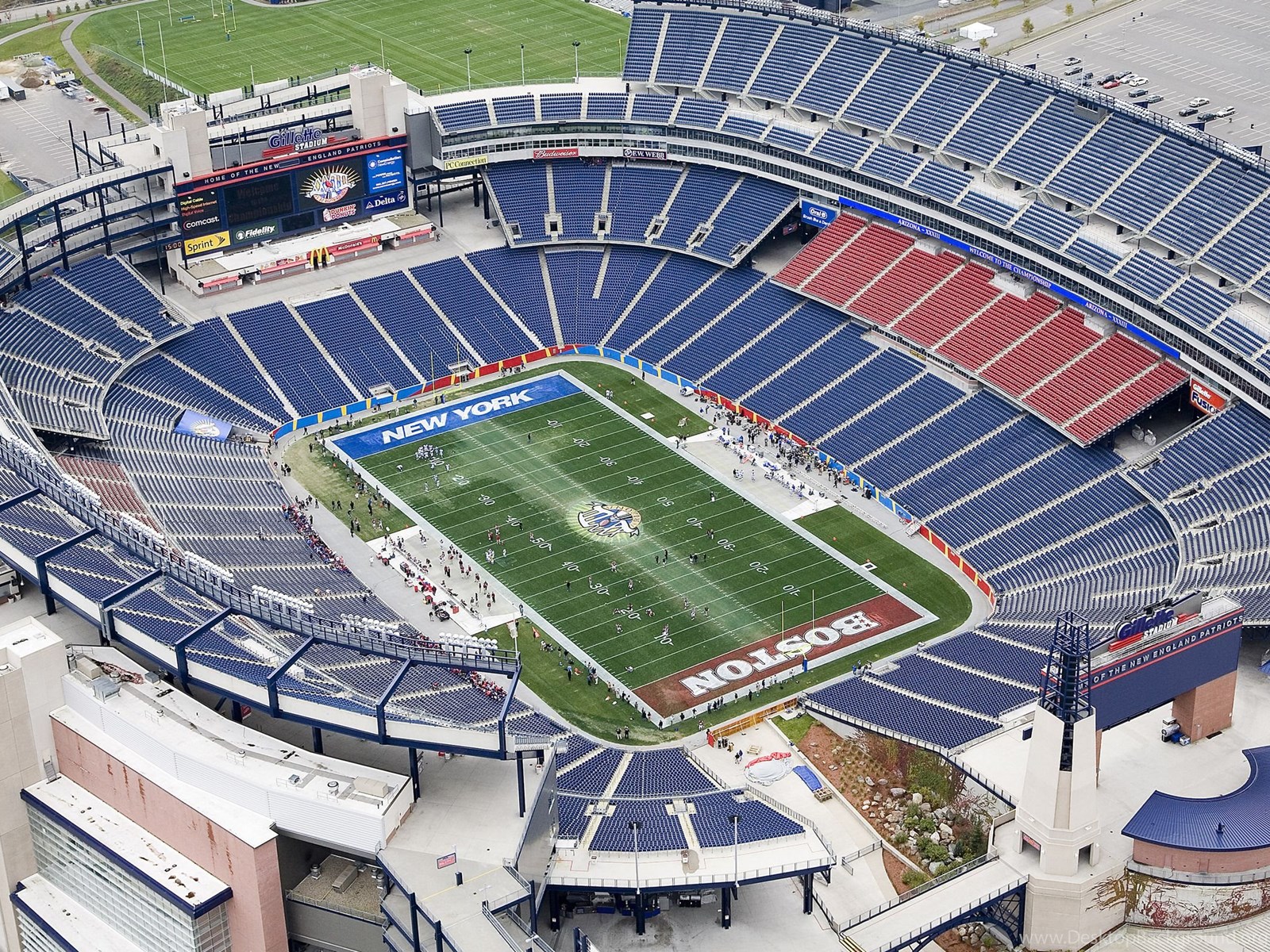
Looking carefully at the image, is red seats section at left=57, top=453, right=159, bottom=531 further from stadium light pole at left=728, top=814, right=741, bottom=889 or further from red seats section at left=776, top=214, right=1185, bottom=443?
red seats section at left=776, top=214, right=1185, bottom=443

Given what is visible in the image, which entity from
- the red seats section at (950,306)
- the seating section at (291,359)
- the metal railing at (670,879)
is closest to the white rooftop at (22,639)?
the metal railing at (670,879)

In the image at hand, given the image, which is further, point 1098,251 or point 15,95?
point 15,95

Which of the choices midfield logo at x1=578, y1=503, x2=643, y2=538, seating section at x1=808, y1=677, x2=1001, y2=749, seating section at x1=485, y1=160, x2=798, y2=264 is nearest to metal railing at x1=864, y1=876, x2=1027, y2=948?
seating section at x1=808, y1=677, x2=1001, y2=749

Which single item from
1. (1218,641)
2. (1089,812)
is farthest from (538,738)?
(1218,641)

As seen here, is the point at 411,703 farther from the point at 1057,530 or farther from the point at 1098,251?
the point at 1098,251

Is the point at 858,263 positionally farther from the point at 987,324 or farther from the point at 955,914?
the point at 955,914

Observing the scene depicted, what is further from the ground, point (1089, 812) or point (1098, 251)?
point (1098, 251)
